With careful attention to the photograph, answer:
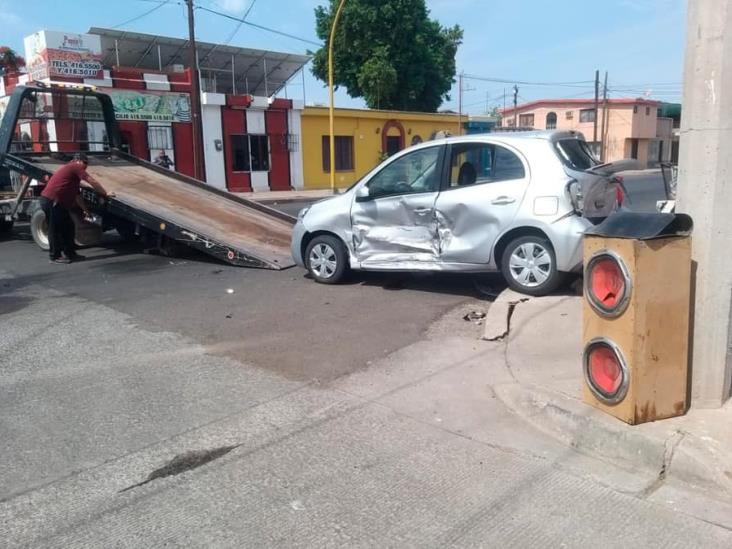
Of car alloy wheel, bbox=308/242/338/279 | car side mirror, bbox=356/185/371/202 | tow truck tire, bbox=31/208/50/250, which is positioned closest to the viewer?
car side mirror, bbox=356/185/371/202

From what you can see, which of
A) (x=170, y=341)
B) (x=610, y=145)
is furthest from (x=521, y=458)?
(x=610, y=145)

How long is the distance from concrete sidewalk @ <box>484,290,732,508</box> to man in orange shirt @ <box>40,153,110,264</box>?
7.70 m

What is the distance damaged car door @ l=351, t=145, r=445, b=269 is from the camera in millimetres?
7734

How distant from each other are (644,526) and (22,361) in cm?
508

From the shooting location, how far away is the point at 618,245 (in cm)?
389

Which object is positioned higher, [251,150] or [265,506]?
[251,150]

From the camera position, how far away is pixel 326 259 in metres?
8.66

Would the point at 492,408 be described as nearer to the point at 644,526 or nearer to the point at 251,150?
the point at 644,526

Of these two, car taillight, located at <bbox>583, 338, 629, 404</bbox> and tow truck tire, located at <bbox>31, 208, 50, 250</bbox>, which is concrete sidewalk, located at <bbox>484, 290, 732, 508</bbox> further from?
tow truck tire, located at <bbox>31, 208, 50, 250</bbox>

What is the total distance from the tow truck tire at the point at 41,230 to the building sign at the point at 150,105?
1528cm

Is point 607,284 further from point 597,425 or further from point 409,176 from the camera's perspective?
point 409,176

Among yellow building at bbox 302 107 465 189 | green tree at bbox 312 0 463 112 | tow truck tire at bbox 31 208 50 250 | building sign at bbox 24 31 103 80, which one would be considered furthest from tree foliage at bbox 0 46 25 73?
tow truck tire at bbox 31 208 50 250

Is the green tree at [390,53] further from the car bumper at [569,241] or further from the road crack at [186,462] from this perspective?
the road crack at [186,462]

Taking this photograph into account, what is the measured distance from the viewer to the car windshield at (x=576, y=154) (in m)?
7.12
